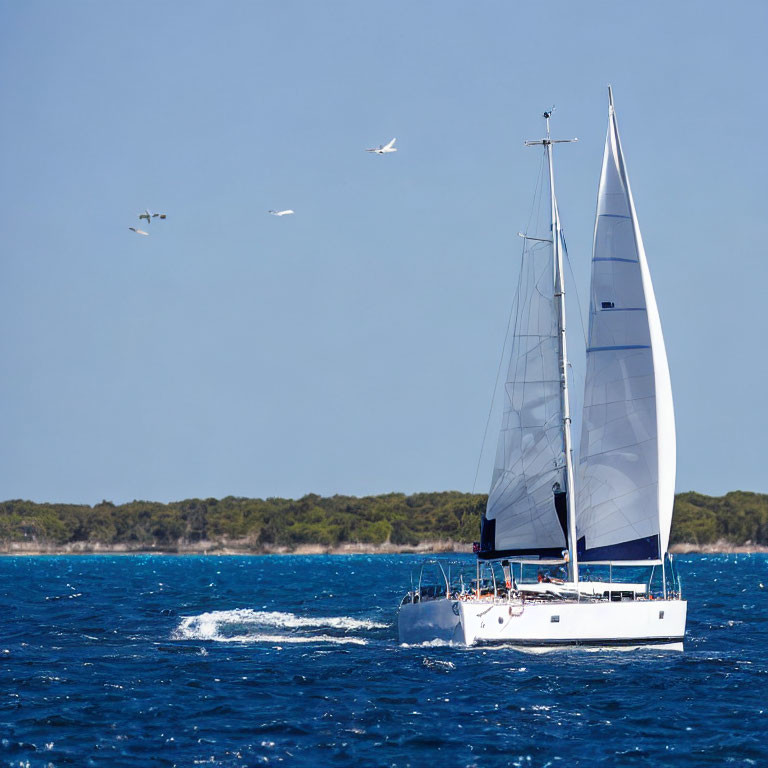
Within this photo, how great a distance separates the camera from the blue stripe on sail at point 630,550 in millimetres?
41688

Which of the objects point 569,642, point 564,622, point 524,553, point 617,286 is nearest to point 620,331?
point 617,286

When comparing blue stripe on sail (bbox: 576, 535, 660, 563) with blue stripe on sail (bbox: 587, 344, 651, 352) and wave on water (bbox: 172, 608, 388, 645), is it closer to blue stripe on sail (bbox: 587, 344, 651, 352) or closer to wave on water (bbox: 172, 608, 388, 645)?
blue stripe on sail (bbox: 587, 344, 651, 352)

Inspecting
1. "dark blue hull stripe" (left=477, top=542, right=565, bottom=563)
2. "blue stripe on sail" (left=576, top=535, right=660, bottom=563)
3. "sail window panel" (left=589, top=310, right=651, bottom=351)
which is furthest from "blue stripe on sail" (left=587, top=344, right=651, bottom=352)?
"dark blue hull stripe" (left=477, top=542, right=565, bottom=563)

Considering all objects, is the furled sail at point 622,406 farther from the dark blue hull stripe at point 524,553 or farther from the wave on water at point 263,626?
the wave on water at point 263,626

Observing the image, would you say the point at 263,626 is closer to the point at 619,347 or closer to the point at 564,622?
the point at 564,622

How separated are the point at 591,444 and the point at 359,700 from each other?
49.3ft

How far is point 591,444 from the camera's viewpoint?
140ft

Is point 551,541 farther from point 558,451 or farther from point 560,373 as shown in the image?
point 560,373

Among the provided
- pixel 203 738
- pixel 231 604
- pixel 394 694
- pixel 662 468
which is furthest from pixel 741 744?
pixel 231 604

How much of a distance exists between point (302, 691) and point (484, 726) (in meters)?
6.17

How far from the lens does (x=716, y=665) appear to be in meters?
37.6

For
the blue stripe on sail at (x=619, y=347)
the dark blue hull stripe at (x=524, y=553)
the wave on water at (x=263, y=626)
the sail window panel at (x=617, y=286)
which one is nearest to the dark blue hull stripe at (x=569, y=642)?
the dark blue hull stripe at (x=524, y=553)

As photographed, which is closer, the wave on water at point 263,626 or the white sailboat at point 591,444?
the white sailboat at point 591,444

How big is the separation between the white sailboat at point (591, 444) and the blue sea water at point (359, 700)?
2.81 metres
